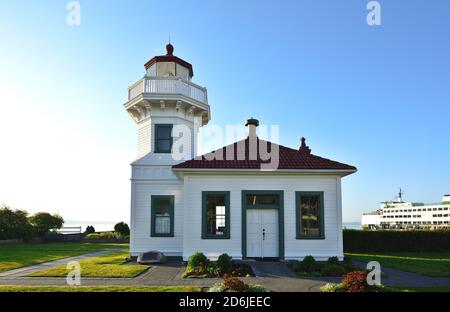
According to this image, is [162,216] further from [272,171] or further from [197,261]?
[272,171]

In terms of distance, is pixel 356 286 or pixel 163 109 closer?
pixel 356 286

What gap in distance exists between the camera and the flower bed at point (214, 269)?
11.7 metres

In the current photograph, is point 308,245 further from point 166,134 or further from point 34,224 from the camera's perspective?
point 34,224

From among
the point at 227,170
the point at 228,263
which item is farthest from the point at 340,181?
the point at 228,263

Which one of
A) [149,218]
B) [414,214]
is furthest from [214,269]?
[414,214]

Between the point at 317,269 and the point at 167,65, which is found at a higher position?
the point at 167,65

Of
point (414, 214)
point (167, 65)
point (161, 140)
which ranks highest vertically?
point (167, 65)

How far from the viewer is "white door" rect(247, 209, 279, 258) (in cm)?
1516

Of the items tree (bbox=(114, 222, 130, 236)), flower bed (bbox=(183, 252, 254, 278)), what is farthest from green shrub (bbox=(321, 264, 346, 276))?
tree (bbox=(114, 222, 130, 236))

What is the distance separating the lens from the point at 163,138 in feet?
56.3

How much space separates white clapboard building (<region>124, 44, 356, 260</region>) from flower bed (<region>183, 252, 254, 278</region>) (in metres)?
2.42

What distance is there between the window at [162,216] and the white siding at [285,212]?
1631 mm

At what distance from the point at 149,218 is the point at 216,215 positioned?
327 cm

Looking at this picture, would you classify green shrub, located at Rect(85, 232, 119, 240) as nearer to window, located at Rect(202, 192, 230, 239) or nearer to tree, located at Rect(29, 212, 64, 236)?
tree, located at Rect(29, 212, 64, 236)
